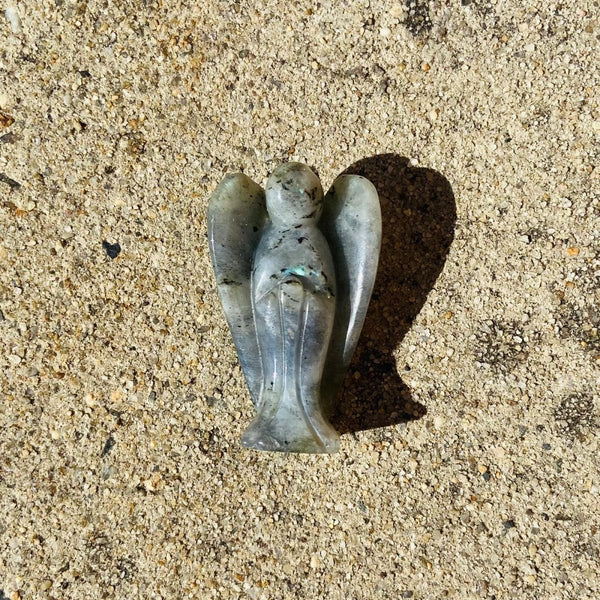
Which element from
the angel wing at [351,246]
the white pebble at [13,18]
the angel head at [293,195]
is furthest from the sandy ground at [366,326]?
the angel head at [293,195]

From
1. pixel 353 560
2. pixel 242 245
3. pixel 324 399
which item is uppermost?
pixel 242 245

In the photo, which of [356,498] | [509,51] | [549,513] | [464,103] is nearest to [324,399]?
[356,498]

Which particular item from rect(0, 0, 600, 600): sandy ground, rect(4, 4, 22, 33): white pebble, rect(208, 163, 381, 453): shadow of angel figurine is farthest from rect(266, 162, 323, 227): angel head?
rect(4, 4, 22, 33): white pebble

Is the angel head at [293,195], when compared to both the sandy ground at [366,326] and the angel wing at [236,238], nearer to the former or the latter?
the angel wing at [236,238]

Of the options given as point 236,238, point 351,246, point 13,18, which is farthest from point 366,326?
point 13,18

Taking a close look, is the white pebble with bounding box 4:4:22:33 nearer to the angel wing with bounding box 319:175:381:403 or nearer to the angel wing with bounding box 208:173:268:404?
the angel wing with bounding box 208:173:268:404

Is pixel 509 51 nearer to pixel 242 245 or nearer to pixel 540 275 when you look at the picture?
pixel 540 275

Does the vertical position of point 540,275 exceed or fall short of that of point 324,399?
it exceeds it
